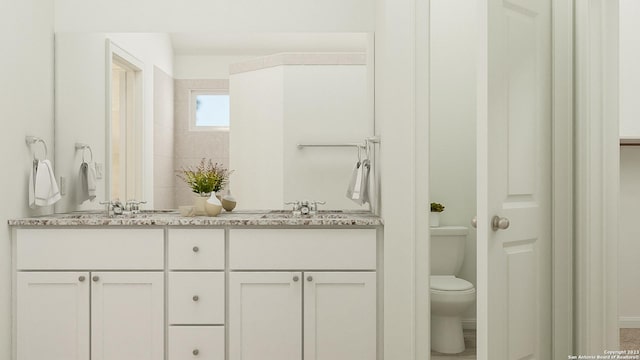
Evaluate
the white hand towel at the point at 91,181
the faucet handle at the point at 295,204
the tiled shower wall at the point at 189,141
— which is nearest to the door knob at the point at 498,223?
the faucet handle at the point at 295,204

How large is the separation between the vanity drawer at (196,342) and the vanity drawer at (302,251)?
1.19ft

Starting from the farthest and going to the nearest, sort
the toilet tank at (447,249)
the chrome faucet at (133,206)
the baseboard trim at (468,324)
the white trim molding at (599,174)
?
the baseboard trim at (468,324), the toilet tank at (447,249), the chrome faucet at (133,206), the white trim molding at (599,174)

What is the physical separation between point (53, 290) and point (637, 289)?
12.4 ft

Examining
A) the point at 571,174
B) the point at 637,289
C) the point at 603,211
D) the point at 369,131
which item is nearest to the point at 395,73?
the point at 369,131

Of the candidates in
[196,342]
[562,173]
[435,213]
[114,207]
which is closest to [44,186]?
[114,207]

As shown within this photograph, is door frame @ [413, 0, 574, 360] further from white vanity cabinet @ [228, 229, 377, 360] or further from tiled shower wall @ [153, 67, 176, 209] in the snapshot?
tiled shower wall @ [153, 67, 176, 209]

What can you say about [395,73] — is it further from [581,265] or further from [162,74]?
[162,74]

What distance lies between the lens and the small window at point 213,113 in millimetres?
3090

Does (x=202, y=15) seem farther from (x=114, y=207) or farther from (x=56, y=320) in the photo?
(x=56, y=320)

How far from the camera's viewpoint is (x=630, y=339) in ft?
10.7

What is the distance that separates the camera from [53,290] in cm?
262

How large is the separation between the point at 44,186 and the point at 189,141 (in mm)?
845

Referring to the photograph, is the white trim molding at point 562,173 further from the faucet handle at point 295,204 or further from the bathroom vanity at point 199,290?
the faucet handle at point 295,204

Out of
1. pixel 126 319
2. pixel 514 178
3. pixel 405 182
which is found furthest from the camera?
pixel 126 319
